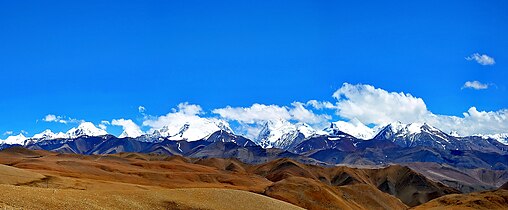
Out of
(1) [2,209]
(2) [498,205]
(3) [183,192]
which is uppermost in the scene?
(2) [498,205]

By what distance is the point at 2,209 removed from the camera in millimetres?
44344

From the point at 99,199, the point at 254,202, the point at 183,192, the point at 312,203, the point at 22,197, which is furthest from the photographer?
the point at 312,203

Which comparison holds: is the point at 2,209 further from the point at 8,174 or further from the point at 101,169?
the point at 101,169

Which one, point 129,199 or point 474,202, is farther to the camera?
point 474,202

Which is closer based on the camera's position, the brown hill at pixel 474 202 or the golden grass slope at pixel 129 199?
the golden grass slope at pixel 129 199

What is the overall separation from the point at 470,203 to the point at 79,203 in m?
129

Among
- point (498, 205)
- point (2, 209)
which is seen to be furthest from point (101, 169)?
point (2, 209)

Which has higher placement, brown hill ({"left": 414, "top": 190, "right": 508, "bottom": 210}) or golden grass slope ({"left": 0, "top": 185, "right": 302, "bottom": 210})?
brown hill ({"left": 414, "top": 190, "right": 508, "bottom": 210})

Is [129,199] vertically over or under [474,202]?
under

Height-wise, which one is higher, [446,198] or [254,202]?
[446,198]

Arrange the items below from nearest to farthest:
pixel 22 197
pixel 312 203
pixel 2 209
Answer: pixel 2 209
pixel 22 197
pixel 312 203

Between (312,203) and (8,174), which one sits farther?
(312,203)

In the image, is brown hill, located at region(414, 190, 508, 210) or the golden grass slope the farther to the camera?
brown hill, located at region(414, 190, 508, 210)

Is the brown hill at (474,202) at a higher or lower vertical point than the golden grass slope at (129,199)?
higher
